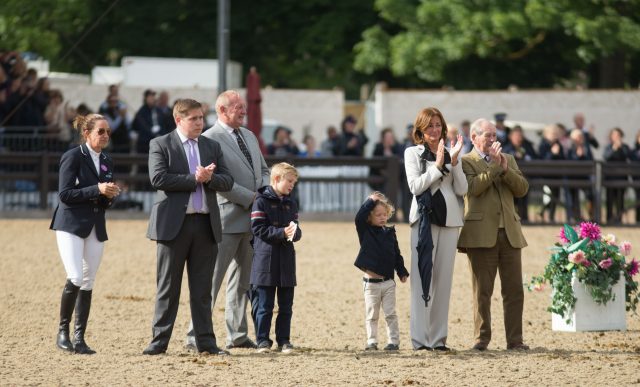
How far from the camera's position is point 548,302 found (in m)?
13.5

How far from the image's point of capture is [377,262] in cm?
1016

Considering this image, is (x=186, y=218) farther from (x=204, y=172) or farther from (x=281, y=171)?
(x=281, y=171)

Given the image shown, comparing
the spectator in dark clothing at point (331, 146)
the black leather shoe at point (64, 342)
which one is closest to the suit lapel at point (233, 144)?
the black leather shoe at point (64, 342)

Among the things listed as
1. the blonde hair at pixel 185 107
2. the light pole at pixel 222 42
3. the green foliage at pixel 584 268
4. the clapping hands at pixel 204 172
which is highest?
the light pole at pixel 222 42

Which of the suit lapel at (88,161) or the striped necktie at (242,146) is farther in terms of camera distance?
the striped necktie at (242,146)

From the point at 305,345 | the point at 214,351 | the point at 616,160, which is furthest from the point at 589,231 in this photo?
the point at 616,160

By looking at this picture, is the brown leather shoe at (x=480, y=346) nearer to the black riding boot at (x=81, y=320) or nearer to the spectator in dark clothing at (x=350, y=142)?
the black riding boot at (x=81, y=320)

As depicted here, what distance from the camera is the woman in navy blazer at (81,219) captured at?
962 centimetres

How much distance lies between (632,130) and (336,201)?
9823mm

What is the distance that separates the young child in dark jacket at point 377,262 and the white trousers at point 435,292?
183mm

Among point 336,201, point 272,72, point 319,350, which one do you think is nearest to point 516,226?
point 319,350

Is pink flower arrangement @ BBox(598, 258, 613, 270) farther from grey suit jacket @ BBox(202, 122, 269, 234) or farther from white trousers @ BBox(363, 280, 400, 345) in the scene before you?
grey suit jacket @ BBox(202, 122, 269, 234)

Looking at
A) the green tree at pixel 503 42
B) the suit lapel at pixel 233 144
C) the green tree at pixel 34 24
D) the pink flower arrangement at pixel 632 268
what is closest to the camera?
the suit lapel at pixel 233 144

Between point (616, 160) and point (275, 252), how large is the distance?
13.7m
